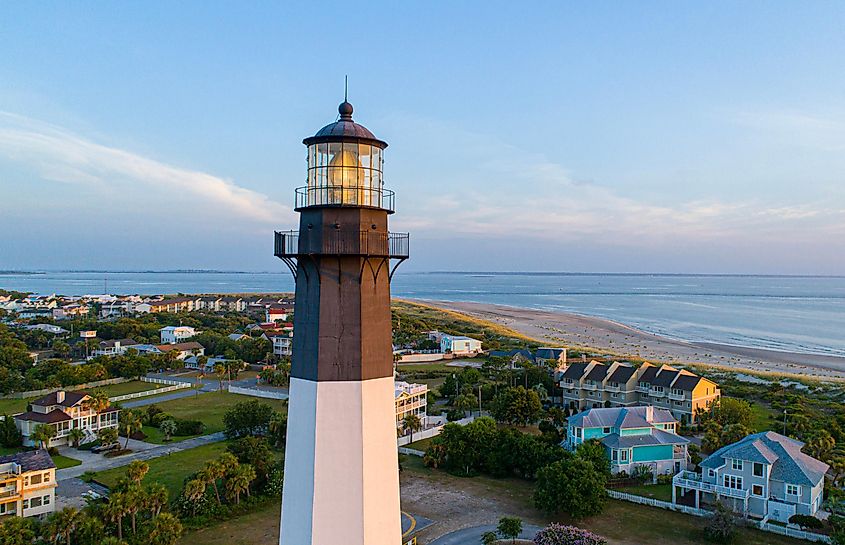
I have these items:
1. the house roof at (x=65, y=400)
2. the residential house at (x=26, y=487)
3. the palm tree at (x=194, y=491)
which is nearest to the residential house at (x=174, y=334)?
the house roof at (x=65, y=400)

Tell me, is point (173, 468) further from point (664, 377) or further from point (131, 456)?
point (664, 377)

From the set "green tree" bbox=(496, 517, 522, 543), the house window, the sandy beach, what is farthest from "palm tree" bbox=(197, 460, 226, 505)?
the sandy beach

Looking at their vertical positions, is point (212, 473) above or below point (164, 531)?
above

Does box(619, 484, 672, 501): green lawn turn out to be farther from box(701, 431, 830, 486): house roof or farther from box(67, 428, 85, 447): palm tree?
box(67, 428, 85, 447): palm tree

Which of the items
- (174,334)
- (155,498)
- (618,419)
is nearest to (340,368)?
(155,498)

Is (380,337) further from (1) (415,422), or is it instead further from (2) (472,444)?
(1) (415,422)

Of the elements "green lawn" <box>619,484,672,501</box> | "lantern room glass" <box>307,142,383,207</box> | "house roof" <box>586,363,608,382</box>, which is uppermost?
"lantern room glass" <box>307,142,383,207</box>

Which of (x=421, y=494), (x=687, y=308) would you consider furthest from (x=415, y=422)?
(x=687, y=308)

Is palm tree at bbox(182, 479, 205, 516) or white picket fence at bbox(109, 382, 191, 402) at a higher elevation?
palm tree at bbox(182, 479, 205, 516)
